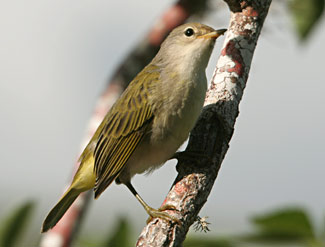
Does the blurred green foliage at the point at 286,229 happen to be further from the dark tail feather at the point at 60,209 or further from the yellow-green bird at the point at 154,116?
the dark tail feather at the point at 60,209

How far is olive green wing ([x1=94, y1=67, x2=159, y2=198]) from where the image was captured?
4.18m

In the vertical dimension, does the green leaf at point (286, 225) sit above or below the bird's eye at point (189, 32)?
below

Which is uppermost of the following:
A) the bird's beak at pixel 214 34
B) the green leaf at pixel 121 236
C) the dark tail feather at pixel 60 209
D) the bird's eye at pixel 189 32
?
the bird's eye at pixel 189 32

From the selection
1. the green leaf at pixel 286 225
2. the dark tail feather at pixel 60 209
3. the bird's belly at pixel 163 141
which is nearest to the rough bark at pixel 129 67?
the dark tail feather at pixel 60 209

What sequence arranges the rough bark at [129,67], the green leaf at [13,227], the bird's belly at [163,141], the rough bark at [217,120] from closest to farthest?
the green leaf at [13,227], the rough bark at [217,120], the bird's belly at [163,141], the rough bark at [129,67]

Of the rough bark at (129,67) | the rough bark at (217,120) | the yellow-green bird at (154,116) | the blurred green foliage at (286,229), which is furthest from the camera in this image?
the rough bark at (129,67)

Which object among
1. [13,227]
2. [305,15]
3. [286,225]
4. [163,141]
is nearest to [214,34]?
[305,15]

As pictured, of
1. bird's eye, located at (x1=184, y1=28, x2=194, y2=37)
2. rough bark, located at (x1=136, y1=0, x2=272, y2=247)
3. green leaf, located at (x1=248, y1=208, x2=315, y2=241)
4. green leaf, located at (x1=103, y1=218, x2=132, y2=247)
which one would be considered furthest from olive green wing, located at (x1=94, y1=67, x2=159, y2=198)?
green leaf, located at (x1=248, y1=208, x2=315, y2=241)

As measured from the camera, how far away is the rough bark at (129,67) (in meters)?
4.84

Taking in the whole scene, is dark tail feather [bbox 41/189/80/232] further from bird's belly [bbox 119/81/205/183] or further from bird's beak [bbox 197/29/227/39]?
bird's beak [bbox 197/29/227/39]

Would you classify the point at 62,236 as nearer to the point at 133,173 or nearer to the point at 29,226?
the point at 133,173

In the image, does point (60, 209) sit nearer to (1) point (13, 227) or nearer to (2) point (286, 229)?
(1) point (13, 227)

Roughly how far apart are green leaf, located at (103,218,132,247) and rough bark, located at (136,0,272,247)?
0.34ft

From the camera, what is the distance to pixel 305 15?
14.3 feet
